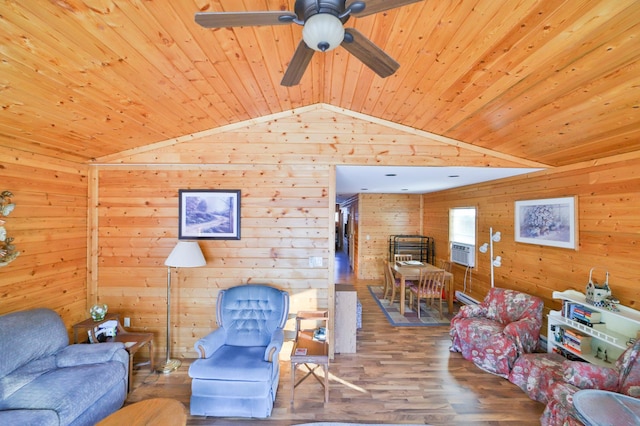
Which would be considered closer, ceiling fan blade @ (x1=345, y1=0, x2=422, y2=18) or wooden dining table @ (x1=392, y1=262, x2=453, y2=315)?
ceiling fan blade @ (x1=345, y1=0, x2=422, y2=18)

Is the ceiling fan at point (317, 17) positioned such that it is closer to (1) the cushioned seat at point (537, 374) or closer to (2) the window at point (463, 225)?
(1) the cushioned seat at point (537, 374)

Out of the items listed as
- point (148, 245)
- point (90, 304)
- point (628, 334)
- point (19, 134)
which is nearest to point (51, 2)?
point (19, 134)

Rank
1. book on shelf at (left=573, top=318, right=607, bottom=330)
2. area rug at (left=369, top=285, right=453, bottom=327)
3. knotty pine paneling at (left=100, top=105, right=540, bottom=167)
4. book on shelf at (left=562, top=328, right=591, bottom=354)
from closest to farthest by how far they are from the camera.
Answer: book on shelf at (left=573, top=318, right=607, bottom=330) < book on shelf at (left=562, top=328, right=591, bottom=354) < knotty pine paneling at (left=100, top=105, right=540, bottom=167) < area rug at (left=369, top=285, right=453, bottom=327)

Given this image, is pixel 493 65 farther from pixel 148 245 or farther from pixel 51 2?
pixel 148 245

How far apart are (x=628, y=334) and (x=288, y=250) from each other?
3.46 meters

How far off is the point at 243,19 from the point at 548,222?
4.11 m

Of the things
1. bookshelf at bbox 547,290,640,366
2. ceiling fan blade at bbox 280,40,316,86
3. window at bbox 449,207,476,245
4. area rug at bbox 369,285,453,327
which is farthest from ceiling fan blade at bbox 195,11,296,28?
window at bbox 449,207,476,245

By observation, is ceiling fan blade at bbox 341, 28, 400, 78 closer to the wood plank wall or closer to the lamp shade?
the wood plank wall

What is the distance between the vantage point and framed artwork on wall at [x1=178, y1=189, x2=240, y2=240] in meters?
3.32

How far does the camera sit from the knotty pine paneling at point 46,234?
2.55 metres

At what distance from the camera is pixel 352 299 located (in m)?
3.57

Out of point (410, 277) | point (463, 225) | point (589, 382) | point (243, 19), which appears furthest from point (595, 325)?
point (243, 19)

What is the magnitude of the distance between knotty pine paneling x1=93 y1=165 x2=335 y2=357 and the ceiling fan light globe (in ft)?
7.23

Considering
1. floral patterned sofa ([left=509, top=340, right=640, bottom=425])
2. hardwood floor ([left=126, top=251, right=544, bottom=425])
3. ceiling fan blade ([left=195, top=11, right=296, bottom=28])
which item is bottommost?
hardwood floor ([left=126, top=251, right=544, bottom=425])
